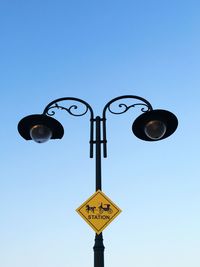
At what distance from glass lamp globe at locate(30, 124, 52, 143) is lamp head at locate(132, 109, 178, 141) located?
1.60 metres

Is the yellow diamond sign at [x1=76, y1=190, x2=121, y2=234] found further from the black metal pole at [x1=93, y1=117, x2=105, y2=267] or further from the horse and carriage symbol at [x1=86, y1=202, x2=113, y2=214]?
the black metal pole at [x1=93, y1=117, x2=105, y2=267]

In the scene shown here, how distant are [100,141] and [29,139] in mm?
1361

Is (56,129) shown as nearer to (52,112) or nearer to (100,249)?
(52,112)

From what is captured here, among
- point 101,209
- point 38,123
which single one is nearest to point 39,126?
point 38,123

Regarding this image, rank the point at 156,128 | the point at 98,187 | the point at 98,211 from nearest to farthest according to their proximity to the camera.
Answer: the point at 98,211
the point at 98,187
the point at 156,128

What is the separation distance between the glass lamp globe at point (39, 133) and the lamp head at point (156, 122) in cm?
160

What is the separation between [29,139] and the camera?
7133mm

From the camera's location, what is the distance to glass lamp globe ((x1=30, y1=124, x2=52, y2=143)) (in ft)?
22.1

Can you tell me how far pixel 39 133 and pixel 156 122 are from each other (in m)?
2.09

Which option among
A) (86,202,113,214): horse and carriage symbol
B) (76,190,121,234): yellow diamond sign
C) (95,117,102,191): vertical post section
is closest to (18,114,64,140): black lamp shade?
(95,117,102,191): vertical post section

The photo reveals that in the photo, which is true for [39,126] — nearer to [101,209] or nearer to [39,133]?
[39,133]

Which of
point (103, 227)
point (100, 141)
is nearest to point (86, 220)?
point (103, 227)

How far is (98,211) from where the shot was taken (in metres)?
5.95

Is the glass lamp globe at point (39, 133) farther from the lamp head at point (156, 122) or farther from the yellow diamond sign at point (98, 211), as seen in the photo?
the lamp head at point (156, 122)
